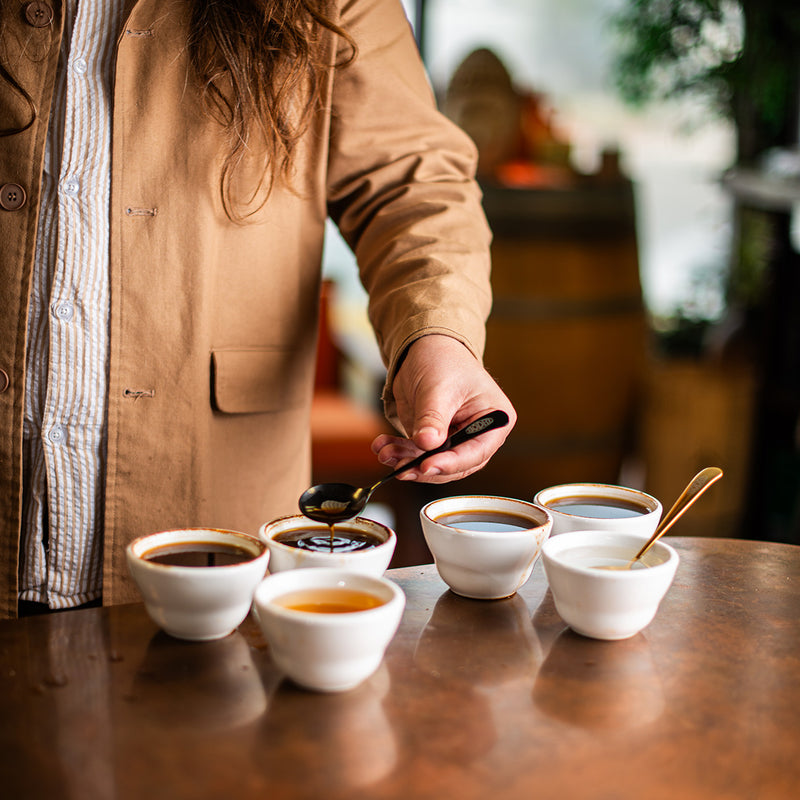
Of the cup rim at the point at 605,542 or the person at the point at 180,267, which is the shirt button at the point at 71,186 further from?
the cup rim at the point at 605,542

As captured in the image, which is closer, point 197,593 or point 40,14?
point 197,593

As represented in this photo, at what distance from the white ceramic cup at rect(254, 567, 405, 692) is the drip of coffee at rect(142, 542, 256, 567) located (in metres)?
0.13

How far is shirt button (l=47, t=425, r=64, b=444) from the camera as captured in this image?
4.13 feet

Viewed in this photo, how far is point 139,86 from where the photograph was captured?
1.27 meters

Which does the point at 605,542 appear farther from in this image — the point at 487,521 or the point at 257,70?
the point at 257,70

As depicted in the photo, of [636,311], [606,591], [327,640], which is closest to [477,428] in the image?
[606,591]

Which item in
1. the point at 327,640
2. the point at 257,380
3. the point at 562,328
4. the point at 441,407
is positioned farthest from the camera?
the point at 562,328

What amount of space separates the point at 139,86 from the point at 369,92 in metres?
0.36

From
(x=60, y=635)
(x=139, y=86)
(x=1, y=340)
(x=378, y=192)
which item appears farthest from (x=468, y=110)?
(x=60, y=635)

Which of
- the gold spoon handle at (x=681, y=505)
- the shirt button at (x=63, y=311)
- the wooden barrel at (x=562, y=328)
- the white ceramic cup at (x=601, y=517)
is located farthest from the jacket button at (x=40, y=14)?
the wooden barrel at (x=562, y=328)

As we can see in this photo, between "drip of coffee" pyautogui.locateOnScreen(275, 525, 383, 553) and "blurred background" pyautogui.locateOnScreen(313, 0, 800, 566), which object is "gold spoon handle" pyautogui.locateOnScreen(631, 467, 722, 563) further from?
"blurred background" pyautogui.locateOnScreen(313, 0, 800, 566)

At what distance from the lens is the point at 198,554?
1054 millimetres

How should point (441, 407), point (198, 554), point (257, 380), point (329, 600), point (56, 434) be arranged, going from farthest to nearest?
point (257, 380)
point (56, 434)
point (441, 407)
point (198, 554)
point (329, 600)

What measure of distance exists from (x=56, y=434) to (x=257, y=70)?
57cm
